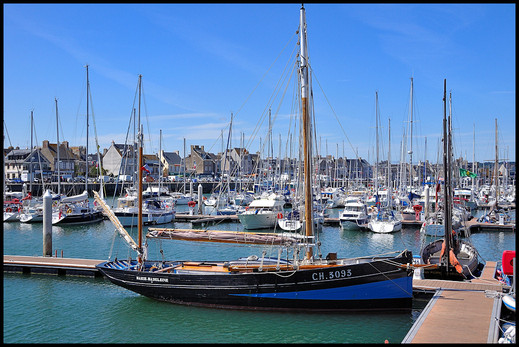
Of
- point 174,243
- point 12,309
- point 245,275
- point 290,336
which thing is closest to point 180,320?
point 245,275

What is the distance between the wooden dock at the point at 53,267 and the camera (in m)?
24.9

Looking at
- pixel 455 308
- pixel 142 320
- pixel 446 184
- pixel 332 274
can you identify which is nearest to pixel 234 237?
pixel 332 274

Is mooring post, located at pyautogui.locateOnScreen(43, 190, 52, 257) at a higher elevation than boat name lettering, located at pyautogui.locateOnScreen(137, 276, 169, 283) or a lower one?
higher

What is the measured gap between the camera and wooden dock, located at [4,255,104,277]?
2488 cm

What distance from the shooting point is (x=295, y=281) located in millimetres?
18578

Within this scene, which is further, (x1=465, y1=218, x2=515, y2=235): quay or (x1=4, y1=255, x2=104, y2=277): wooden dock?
(x1=465, y1=218, x2=515, y2=235): quay

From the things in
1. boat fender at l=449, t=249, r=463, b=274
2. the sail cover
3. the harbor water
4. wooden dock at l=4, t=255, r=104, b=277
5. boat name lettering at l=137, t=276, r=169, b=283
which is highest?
the sail cover

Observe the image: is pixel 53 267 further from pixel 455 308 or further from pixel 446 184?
pixel 446 184

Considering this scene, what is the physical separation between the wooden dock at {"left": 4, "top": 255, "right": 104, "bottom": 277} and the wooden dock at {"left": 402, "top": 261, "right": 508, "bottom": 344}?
16129 millimetres

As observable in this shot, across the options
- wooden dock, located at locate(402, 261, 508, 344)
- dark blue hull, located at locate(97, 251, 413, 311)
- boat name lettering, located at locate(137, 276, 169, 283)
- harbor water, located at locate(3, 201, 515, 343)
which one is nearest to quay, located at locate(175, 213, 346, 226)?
harbor water, located at locate(3, 201, 515, 343)

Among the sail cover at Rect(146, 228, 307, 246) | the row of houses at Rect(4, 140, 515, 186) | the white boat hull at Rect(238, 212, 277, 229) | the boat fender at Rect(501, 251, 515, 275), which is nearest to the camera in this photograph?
the boat fender at Rect(501, 251, 515, 275)

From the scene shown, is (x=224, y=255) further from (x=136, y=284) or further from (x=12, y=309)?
(x=12, y=309)

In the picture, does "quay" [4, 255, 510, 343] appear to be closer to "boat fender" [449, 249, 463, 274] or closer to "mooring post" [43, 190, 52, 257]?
"boat fender" [449, 249, 463, 274]

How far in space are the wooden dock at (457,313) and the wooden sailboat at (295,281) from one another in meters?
1.81
